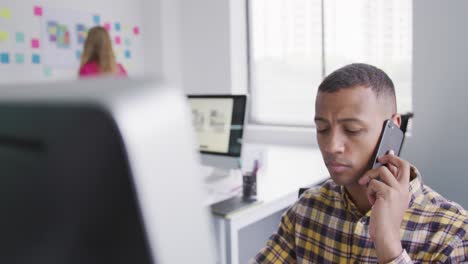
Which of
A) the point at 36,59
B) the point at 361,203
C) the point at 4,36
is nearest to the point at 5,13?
the point at 4,36

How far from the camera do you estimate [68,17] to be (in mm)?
3766

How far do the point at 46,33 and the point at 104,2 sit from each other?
0.67 m

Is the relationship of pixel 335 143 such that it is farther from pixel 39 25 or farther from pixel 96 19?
pixel 96 19

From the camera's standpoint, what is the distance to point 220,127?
220 cm

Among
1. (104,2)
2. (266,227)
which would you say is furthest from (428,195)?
(104,2)

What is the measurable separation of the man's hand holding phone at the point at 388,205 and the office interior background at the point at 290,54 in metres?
1.35

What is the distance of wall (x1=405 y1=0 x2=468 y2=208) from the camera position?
8.92 ft

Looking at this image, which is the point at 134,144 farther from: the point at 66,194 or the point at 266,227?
the point at 266,227

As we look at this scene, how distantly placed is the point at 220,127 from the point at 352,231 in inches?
46.9

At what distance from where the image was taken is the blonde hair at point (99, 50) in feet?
10.6

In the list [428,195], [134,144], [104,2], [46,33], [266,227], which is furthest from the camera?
[104,2]

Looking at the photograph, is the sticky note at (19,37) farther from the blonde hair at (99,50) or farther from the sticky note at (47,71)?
the blonde hair at (99,50)

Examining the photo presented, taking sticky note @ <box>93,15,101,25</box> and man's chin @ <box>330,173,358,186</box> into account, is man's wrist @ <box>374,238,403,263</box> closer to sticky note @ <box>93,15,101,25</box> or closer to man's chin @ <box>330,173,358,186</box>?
man's chin @ <box>330,173,358,186</box>

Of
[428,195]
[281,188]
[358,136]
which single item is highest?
[358,136]
